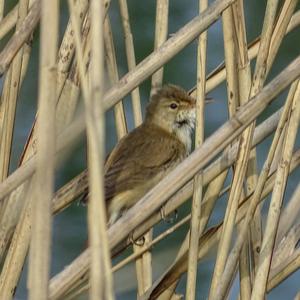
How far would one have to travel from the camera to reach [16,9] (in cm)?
332

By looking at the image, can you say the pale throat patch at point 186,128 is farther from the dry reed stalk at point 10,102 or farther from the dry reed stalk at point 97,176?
the dry reed stalk at point 97,176

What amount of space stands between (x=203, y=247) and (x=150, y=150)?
959 millimetres

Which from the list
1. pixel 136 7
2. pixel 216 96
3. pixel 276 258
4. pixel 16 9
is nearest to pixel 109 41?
pixel 16 9

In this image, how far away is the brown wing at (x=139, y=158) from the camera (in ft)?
12.9

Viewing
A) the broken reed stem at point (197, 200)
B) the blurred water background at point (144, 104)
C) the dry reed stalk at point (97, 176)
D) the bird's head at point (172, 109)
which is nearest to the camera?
the dry reed stalk at point (97, 176)

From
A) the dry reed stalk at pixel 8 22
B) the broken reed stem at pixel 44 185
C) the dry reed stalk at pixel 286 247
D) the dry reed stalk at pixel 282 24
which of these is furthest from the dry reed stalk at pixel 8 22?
the broken reed stem at pixel 44 185

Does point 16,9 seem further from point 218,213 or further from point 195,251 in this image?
point 218,213

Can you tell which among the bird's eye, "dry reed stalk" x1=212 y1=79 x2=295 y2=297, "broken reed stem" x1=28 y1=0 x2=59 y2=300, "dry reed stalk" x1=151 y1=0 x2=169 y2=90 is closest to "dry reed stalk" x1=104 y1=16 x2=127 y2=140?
"dry reed stalk" x1=151 y1=0 x2=169 y2=90

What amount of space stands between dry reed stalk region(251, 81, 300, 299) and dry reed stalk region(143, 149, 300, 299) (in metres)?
0.17

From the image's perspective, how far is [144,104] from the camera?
566 centimetres

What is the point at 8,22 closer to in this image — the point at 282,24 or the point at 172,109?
the point at 282,24

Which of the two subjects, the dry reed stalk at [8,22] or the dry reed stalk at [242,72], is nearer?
the dry reed stalk at [242,72]

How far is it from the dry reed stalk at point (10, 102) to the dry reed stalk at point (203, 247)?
507 mm

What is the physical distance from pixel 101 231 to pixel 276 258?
1.06 m
